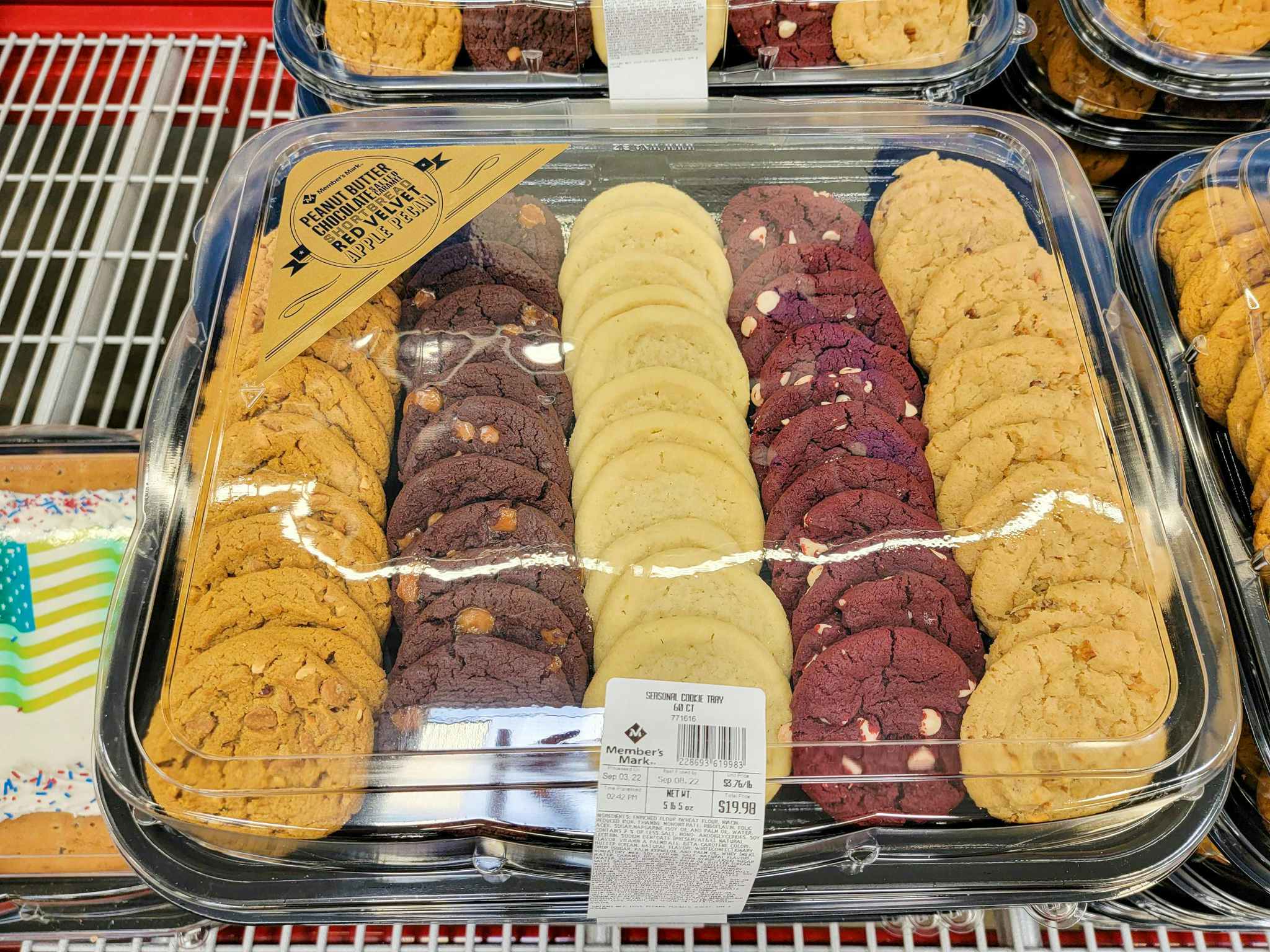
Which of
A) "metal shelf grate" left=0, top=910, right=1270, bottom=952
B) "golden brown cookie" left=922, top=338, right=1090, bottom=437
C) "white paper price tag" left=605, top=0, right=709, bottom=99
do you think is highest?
"white paper price tag" left=605, top=0, right=709, bottom=99

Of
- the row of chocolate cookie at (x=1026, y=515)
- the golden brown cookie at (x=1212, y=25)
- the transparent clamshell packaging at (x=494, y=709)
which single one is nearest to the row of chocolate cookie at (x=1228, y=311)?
the transparent clamshell packaging at (x=494, y=709)

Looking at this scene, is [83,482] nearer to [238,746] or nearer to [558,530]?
[238,746]

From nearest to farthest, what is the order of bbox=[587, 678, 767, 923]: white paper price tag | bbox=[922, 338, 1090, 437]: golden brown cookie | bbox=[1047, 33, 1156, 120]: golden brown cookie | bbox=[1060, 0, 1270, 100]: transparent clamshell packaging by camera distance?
bbox=[587, 678, 767, 923]: white paper price tag → bbox=[922, 338, 1090, 437]: golden brown cookie → bbox=[1060, 0, 1270, 100]: transparent clamshell packaging → bbox=[1047, 33, 1156, 120]: golden brown cookie

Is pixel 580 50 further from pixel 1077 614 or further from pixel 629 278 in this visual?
pixel 1077 614

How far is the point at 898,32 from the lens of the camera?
2.07 meters

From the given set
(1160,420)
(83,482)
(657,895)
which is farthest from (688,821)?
(83,482)

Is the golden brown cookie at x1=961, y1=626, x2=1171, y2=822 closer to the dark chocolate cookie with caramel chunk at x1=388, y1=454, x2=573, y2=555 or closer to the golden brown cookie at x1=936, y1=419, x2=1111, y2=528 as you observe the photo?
the golden brown cookie at x1=936, y1=419, x2=1111, y2=528

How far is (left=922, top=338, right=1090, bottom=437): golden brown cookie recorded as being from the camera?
1.54 meters

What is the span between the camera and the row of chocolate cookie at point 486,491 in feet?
4.36

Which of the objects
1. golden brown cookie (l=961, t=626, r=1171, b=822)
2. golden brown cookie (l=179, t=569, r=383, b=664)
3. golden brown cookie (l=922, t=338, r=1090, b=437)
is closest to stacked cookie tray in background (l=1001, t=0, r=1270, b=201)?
golden brown cookie (l=922, t=338, r=1090, b=437)

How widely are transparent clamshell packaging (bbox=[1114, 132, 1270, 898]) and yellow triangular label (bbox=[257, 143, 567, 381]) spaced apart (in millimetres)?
1267

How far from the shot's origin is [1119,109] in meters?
2.16

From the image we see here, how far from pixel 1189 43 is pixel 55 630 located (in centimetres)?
278

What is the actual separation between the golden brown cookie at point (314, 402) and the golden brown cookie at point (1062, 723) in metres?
1.06
